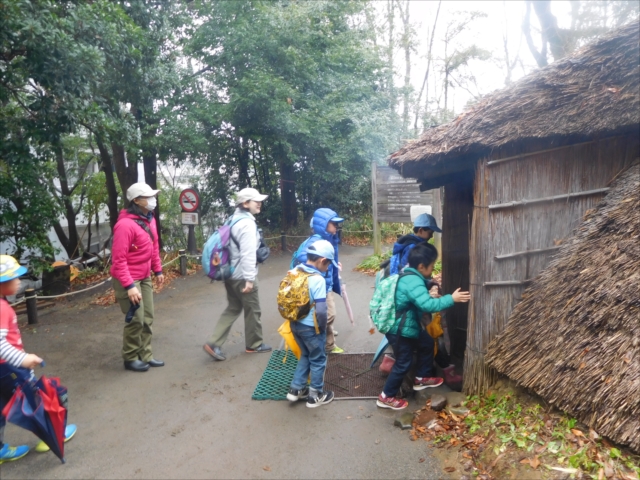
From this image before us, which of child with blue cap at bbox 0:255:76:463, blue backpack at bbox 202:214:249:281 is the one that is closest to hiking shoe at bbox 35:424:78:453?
child with blue cap at bbox 0:255:76:463

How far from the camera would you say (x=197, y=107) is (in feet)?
40.0

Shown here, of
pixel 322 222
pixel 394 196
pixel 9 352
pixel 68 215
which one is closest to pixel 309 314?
pixel 322 222

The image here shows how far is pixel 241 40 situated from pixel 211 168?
4.72 meters

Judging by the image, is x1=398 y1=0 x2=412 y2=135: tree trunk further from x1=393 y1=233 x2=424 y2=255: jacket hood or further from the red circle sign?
x1=393 y1=233 x2=424 y2=255: jacket hood

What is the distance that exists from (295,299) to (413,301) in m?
1.11

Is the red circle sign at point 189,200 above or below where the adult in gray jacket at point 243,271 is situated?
above

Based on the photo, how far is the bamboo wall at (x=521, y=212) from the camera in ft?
14.7

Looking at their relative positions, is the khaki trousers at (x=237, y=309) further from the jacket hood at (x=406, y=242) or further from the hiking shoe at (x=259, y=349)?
the jacket hood at (x=406, y=242)

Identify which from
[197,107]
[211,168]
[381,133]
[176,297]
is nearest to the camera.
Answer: [176,297]

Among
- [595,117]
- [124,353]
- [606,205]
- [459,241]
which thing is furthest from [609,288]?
[124,353]

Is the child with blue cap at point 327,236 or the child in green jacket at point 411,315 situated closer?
the child in green jacket at point 411,315

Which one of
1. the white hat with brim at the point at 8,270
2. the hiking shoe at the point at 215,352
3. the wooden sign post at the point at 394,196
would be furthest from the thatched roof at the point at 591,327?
the wooden sign post at the point at 394,196

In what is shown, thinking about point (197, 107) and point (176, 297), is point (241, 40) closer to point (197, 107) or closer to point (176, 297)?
point (197, 107)

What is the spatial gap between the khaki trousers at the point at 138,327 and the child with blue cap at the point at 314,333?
6.50 feet
